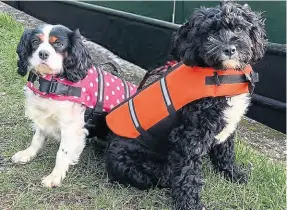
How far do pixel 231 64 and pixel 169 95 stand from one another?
1.76 feet

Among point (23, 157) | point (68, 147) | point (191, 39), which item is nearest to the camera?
point (191, 39)

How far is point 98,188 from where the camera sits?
3.83m

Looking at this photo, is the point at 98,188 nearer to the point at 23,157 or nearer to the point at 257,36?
the point at 23,157

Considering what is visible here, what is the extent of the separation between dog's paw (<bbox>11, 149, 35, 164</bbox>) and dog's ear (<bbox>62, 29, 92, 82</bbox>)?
0.77 meters

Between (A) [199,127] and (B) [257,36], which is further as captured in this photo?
(A) [199,127]

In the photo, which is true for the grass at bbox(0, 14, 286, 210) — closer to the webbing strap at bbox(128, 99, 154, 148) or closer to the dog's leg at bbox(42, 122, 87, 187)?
the dog's leg at bbox(42, 122, 87, 187)

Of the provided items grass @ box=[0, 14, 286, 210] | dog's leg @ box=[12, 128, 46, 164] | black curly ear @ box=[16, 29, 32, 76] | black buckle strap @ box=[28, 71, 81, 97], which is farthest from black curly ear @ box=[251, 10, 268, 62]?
dog's leg @ box=[12, 128, 46, 164]

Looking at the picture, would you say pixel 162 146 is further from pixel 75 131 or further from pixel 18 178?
pixel 18 178

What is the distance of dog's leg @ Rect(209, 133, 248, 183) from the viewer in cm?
397

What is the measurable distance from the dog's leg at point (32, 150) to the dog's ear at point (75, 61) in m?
0.62

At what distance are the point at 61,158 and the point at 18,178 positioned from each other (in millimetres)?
364

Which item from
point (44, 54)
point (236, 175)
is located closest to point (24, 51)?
point (44, 54)

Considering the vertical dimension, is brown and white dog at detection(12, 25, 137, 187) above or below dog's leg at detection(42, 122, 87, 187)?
above

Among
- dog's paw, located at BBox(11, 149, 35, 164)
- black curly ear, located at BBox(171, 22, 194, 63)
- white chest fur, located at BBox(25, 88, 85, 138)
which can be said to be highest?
black curly ear, located at BBox(171, 22, 194, 63)
